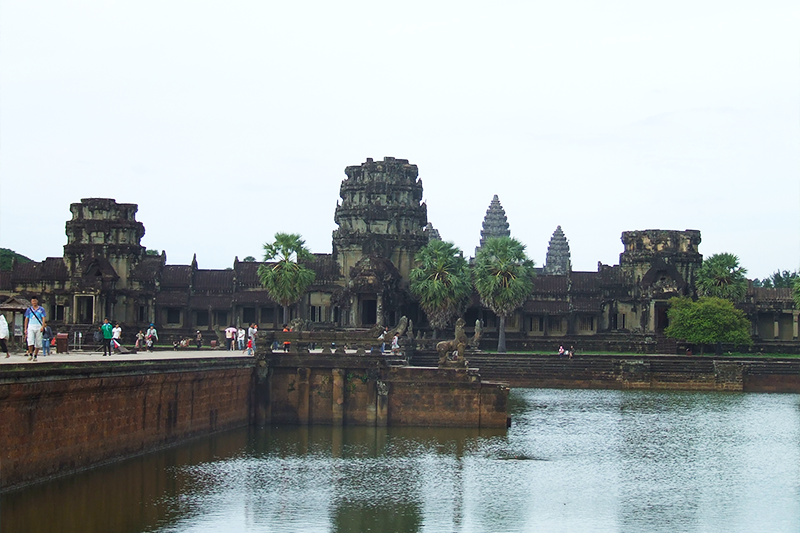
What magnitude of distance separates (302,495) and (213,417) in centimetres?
1118

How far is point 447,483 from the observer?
38344mm

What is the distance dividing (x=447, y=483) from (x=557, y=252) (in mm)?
120056

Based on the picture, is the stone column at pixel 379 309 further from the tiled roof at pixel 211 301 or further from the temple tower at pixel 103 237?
the temple tower at pixel 103 237

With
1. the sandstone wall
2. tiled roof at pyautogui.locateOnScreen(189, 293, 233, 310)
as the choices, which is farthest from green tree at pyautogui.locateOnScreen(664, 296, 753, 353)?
the sandstone wall

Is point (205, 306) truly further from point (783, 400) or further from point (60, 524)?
point (60, 524)

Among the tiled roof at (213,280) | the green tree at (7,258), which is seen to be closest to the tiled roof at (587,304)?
the tiled roof at (213,280)

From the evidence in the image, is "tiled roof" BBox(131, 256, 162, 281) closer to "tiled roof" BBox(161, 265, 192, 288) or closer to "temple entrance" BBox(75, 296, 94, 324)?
"tiled roof" BBox(161, 265, 192, 288)

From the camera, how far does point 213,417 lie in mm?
46219

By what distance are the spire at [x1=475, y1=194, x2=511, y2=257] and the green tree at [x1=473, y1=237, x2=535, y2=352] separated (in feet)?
235

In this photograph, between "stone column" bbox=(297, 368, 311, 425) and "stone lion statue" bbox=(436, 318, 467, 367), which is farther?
"stone column" bbox=(297, 368, 311, 425)

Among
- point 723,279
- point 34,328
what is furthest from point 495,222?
point 34,328

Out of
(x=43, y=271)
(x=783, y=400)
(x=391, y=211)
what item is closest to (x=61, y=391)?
(x=783, y=400)

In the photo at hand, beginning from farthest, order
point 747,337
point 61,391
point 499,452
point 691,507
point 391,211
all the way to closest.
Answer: point 391,211
point 747,337
point 499,452
point 691,507
point 61,391

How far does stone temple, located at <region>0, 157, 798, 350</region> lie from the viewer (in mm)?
87875
